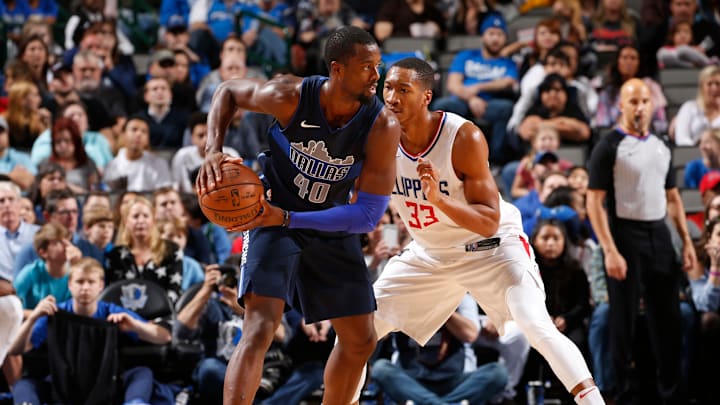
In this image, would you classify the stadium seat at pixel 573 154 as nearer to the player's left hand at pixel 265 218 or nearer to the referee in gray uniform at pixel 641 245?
the referee in gray uniform at pixel 641 245

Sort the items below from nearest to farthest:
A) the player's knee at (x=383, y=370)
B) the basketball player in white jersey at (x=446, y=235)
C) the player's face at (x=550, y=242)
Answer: the basketball player in white jersey at (x=446, y=235) → the player's knee at (x=383, y=370) → the player's face at (x=550, y=242)

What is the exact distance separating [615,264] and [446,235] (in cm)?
199

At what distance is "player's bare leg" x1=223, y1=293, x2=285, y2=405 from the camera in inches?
173

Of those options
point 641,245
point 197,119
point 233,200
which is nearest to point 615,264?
point 641,245

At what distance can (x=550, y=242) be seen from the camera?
766 cm

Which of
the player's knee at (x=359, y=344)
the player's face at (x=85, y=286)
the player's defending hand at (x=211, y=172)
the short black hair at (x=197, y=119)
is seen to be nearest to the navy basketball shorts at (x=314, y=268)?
the player's knee at (x=359, y=344)

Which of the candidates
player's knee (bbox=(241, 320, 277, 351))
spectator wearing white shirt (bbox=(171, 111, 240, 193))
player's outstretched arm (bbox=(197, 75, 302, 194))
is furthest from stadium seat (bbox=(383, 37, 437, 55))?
player's knee (bbox=(241, 320, 277, 351))

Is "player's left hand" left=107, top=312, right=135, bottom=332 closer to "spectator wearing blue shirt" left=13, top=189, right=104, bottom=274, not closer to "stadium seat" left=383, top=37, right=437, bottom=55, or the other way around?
"spectator wearing blue shirt" left=13, top=189, right=104, bottom=274

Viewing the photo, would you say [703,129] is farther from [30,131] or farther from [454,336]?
[30,131]

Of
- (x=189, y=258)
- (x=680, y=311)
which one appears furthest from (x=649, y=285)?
(x=189, y=258)

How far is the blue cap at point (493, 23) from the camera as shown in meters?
11.7

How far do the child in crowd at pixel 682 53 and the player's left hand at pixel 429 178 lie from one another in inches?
286

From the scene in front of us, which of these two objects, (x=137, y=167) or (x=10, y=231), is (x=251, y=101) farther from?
(x=137, y=167)

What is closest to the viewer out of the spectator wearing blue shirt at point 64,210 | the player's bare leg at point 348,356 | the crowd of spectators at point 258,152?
the player's bare leg at point 348,356
